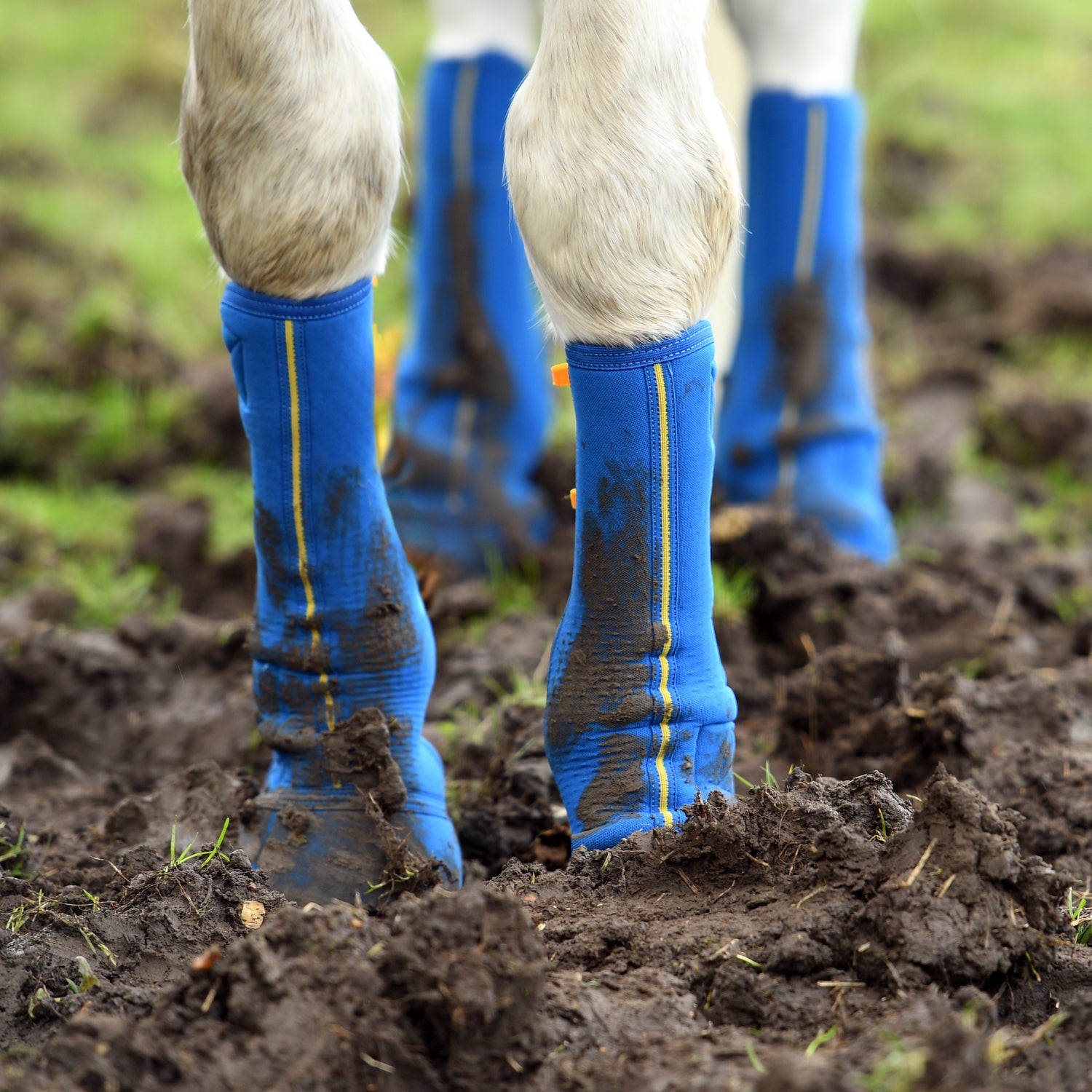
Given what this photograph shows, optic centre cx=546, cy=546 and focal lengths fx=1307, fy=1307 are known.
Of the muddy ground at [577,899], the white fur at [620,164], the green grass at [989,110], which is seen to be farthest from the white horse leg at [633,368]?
the green grass at [989,110]

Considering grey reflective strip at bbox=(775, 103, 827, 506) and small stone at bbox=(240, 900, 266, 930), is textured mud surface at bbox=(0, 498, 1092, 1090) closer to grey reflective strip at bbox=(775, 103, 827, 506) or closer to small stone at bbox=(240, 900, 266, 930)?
small stone at bbox=(240, 900, 266, 930)

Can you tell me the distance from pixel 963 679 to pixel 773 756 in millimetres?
354

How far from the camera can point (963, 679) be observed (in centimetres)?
224

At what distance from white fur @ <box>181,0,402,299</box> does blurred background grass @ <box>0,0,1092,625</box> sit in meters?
0.61

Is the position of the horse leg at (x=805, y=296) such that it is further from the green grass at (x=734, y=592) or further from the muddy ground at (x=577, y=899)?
the muddy ground at (x=577, y=899)

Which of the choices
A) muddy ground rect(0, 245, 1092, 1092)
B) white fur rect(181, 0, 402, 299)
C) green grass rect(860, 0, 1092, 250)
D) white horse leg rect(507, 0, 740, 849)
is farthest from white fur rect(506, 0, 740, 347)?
green grass rect(860, 0, 1092, 250)

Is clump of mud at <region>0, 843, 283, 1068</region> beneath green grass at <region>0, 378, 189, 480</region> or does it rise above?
beneath

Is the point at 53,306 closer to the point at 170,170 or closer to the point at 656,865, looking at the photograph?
the point at 170,170

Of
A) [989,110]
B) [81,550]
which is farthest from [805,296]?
[989,110]

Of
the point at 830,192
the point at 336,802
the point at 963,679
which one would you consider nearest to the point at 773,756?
the point at 963,679

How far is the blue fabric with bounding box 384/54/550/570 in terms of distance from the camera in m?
3.06

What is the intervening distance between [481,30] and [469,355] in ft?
2.44

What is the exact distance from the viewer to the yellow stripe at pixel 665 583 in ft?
5.34

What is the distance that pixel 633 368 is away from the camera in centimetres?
162
